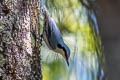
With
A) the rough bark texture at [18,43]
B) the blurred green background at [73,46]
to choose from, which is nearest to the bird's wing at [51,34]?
the rough bark texture at [18,43]

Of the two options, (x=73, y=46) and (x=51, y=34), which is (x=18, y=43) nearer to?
(x=51, y=34)

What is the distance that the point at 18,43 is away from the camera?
0.72 metres

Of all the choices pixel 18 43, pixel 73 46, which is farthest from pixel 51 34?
pixel 73 46

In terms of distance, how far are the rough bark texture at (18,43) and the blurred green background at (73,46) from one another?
71 cm

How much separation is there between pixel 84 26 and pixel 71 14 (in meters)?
0.12

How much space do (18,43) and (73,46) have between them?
3.12 ft

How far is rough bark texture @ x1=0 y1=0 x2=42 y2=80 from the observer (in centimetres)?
68

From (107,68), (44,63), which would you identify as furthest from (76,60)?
(107,68)

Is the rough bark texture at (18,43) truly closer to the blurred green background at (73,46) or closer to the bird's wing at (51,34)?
the bird's wing at (51,34)

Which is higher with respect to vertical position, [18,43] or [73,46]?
[18,43]

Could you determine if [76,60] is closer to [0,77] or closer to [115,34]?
[115,34]

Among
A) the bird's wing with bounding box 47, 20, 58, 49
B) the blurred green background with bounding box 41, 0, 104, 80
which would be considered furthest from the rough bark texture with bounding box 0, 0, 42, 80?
the blurred green background with bounding box 41, 0, 104, 80

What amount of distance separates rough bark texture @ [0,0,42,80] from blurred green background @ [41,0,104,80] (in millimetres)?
713

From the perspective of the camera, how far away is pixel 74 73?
67.1 inches
